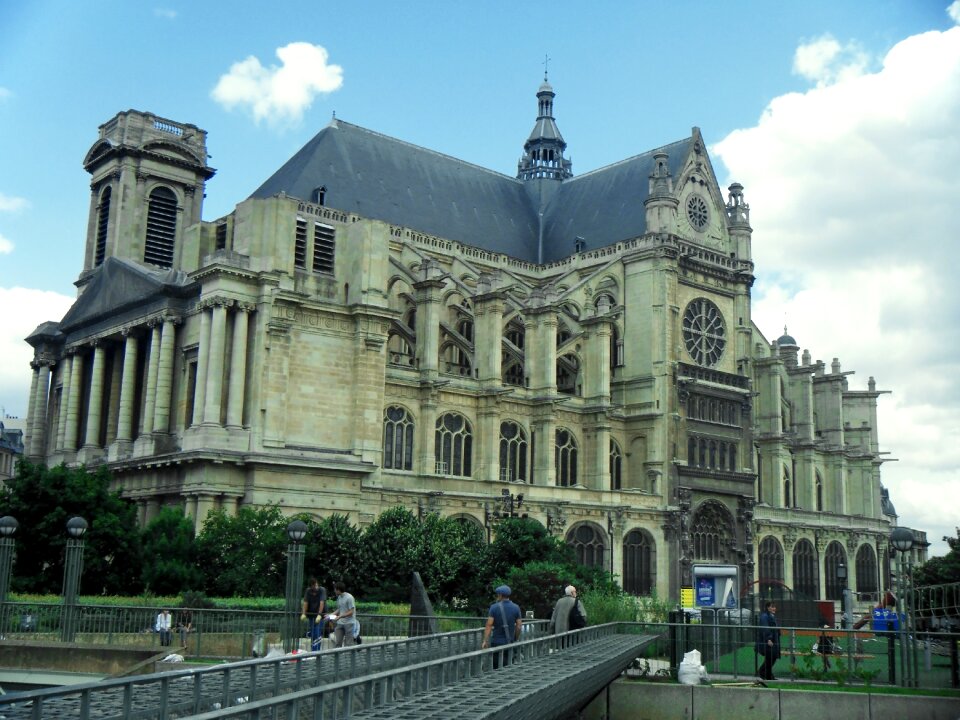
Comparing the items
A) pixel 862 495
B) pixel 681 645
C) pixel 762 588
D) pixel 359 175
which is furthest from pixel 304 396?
pixel 862 495

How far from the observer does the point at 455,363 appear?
5559 cm

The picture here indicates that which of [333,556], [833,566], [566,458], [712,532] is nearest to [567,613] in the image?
[333,556]

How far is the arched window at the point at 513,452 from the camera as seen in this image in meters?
52.6

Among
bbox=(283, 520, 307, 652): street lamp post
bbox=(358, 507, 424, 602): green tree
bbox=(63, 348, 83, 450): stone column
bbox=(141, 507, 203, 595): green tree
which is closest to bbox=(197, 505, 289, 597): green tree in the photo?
bbox=(141, 507, 203, 595): green tree

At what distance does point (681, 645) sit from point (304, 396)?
22.9 metres

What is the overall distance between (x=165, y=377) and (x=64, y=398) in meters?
9.59

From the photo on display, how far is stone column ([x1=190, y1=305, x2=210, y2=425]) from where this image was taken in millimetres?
41812

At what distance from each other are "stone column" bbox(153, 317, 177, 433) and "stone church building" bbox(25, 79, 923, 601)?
0.32ft

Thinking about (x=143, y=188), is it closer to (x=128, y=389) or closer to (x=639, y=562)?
(x=128, y=389)

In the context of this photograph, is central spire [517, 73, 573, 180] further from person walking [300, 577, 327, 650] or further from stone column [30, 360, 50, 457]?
person walking [300, 577, 327, 650]

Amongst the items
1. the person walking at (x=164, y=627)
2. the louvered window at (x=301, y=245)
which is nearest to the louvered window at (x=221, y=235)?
the louvered window at (x=301, y=245)

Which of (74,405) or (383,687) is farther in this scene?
(74,405)

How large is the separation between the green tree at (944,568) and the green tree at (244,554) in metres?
30.0

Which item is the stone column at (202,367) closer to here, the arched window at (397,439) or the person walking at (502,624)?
the arched window at (397,439)
